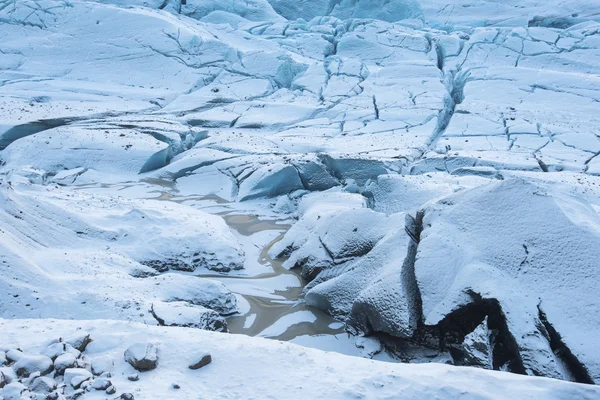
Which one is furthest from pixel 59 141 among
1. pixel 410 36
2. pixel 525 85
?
pixel 410 36

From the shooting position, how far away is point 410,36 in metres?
16.2

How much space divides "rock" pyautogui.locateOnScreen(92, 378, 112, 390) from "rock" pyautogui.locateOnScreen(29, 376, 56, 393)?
185 mm

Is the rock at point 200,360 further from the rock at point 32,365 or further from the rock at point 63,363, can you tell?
the rock at point 32,365

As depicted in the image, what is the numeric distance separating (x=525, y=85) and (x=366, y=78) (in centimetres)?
435

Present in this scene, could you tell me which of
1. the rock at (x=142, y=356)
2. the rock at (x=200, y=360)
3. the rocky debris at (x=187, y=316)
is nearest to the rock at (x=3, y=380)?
the rock at (x=142, y=356)

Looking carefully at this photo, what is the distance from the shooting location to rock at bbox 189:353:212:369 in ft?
8.33

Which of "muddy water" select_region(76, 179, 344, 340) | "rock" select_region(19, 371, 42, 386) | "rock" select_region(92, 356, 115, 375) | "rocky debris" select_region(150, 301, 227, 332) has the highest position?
"rock" select_region(19, 371, 42, 386)

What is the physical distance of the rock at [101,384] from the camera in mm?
2268

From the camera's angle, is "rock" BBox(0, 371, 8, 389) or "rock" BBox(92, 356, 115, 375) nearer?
"rock" BBox(0, 371, 8, 389)

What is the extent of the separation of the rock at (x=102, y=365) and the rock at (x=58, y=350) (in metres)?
0.12

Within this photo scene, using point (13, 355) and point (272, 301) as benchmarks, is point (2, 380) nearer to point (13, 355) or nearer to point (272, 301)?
point (13, 355)

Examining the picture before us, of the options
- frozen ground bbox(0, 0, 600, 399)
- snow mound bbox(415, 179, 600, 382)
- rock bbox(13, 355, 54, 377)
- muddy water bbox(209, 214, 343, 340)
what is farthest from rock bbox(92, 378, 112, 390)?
snow mound bbox(415, 179, 600, 382)

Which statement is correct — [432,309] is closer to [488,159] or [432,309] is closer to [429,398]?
[429,398]

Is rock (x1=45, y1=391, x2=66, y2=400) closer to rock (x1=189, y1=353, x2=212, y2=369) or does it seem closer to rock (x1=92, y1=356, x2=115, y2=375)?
rock (x1=92, y1=356, x2=115, y2=375)
